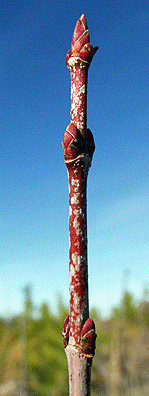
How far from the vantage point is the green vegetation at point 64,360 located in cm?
1625

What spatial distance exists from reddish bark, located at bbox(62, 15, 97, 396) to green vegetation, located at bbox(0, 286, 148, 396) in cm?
1438

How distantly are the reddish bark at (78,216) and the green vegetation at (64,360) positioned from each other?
14.4m

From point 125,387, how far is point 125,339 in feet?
6.13

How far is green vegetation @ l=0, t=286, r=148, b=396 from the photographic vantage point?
1625cm

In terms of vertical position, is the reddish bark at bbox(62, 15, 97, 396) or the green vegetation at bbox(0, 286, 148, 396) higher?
the reddish bark at bbox(62, 15, 97, 396)

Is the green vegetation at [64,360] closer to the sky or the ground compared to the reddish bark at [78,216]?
closer to the ground

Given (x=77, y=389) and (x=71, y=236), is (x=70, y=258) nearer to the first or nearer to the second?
(x=71, y=236)

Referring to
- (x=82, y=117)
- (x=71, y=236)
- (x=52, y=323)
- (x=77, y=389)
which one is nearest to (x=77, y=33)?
(x=82, y=117)

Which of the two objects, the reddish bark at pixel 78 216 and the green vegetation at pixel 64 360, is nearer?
the reddish bark at pixel 78 216

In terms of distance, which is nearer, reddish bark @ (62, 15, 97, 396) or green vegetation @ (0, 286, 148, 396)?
reddish bark @ (62, 15, 97, 396)

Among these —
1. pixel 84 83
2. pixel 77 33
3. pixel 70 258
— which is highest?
pixel 77 33

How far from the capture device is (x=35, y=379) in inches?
654

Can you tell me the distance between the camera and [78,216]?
85.7 inches

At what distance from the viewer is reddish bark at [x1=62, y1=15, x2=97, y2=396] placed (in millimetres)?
2053
